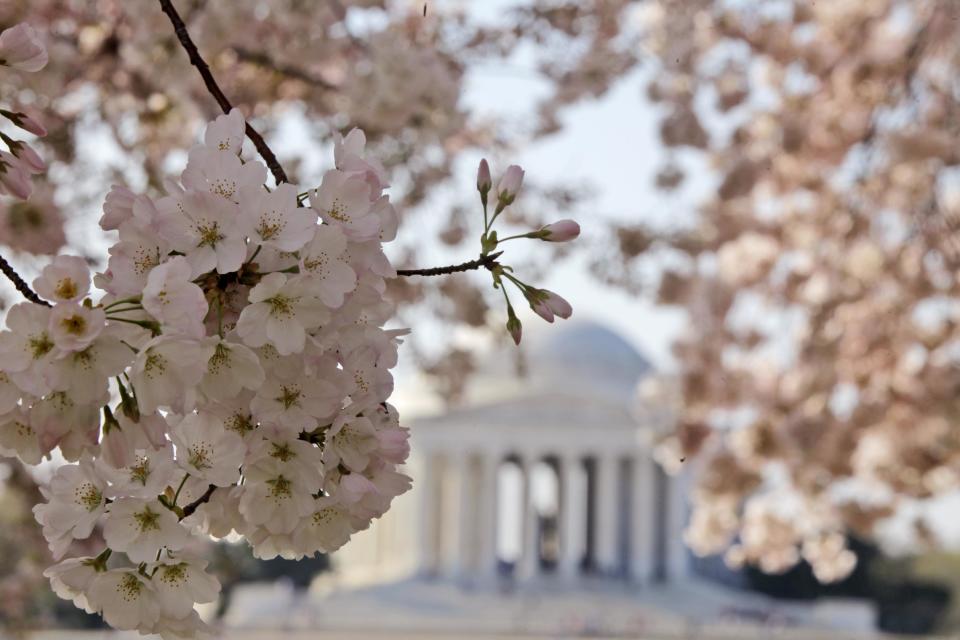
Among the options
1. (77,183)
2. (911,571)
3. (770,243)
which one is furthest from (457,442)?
(77,183)

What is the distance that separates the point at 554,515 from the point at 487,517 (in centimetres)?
726

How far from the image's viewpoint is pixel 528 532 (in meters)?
62.6

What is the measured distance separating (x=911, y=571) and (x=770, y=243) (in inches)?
2279

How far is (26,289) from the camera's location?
187cm

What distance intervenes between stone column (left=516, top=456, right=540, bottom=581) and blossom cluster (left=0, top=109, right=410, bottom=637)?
5845 cm

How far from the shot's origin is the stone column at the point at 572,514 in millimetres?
60906

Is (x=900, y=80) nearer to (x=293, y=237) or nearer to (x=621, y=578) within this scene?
(x=293, y=237)

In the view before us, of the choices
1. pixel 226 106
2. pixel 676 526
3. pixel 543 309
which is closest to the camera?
pixel 543 309

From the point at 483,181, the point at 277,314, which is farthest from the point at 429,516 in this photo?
the point at 277,314

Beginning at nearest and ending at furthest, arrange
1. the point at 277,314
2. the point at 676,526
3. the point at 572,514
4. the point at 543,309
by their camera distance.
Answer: the point at 277,314, the point at 543,309, the point at 676,526, the point at 572,514

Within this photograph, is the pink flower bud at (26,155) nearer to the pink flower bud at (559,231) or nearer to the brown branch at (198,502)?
the brown branch at (198,502)

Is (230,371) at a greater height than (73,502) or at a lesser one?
greater

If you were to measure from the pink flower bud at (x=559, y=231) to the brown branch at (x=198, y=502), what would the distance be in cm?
58

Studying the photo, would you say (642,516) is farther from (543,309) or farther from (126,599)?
(126,599)
